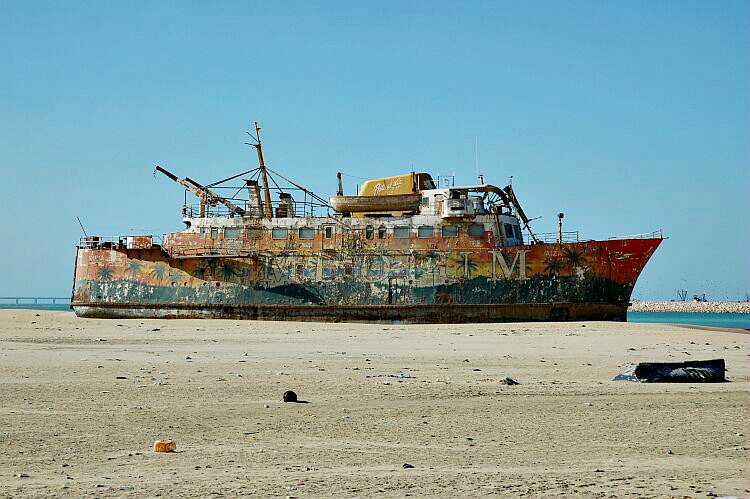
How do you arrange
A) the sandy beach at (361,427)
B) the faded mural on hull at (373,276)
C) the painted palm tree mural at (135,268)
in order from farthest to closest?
the painted palm tree mural at (135,268) < the faded mural on hull at (373,276) < the sandy beach at (361,427)

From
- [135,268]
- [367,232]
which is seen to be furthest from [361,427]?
[135,268]

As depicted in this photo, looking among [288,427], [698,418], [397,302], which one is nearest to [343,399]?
[288,427]

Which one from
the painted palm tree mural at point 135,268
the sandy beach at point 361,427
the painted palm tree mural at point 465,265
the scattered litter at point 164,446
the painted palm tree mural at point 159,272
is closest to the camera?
the sandy beach at point 361,427

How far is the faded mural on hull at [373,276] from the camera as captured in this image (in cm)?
2778

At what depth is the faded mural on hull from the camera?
2778 cm

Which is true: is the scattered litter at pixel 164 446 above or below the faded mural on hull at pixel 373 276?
below

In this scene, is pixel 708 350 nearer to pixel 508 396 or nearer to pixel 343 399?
pixel 508 396

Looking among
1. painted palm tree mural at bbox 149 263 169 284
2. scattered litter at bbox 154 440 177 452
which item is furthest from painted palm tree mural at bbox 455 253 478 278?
scattered litter at bbox 154 440 177 452

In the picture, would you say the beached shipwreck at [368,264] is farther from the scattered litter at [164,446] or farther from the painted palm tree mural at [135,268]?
the scattered litter at [164,446]

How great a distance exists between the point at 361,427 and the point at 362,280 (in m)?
22.3

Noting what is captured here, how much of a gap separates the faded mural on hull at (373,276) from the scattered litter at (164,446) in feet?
74.3

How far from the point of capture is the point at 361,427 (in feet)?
24.2

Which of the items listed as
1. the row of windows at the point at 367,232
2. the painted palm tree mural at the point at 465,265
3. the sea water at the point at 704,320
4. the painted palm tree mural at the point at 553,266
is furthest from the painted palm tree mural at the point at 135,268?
the sea water at the point at 704,320

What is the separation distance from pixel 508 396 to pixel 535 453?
3.07m
